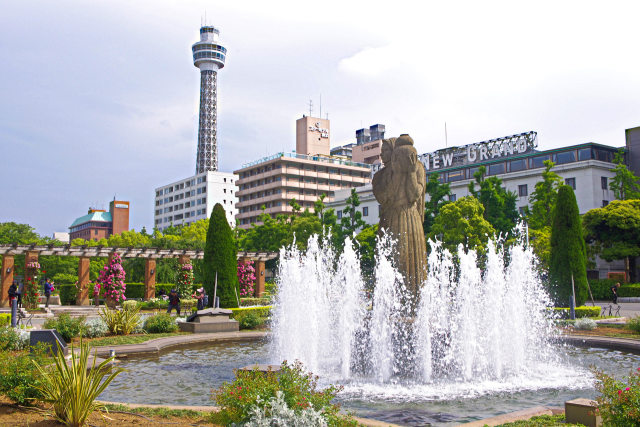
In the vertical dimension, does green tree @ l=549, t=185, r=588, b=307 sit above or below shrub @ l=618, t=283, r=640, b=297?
above

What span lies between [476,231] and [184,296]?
22458mm

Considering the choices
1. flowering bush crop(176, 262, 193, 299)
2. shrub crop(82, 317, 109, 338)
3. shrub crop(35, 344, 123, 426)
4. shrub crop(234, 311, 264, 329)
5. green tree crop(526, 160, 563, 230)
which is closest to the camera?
shrub crop(35, 344, 123, 426)

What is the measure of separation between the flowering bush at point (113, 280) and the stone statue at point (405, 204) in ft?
76.4

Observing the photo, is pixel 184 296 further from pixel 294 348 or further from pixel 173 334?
pixel 294 348

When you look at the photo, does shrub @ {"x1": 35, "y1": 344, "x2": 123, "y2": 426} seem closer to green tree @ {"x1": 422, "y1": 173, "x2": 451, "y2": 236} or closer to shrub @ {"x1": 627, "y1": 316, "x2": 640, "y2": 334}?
shrub @ {"x1": 627, "y1": 316, "x2": 640, "y2": 334}

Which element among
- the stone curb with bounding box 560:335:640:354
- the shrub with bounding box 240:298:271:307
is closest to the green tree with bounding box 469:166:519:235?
the shrub with bounding box 240:298:271:307

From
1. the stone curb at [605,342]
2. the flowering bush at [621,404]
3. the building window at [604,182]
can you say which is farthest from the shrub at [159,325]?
the building window at [604,182]

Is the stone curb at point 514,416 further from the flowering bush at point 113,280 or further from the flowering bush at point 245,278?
the flowering bush at point 245,278

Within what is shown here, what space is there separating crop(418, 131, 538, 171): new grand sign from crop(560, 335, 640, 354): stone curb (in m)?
44.9

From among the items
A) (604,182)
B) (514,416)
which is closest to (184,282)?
(514,416)

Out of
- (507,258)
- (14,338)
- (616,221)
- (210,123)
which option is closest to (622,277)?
(616,221)

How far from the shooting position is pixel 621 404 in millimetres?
5762

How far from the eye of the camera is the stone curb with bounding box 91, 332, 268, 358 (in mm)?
14219

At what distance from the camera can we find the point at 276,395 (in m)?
5.68
